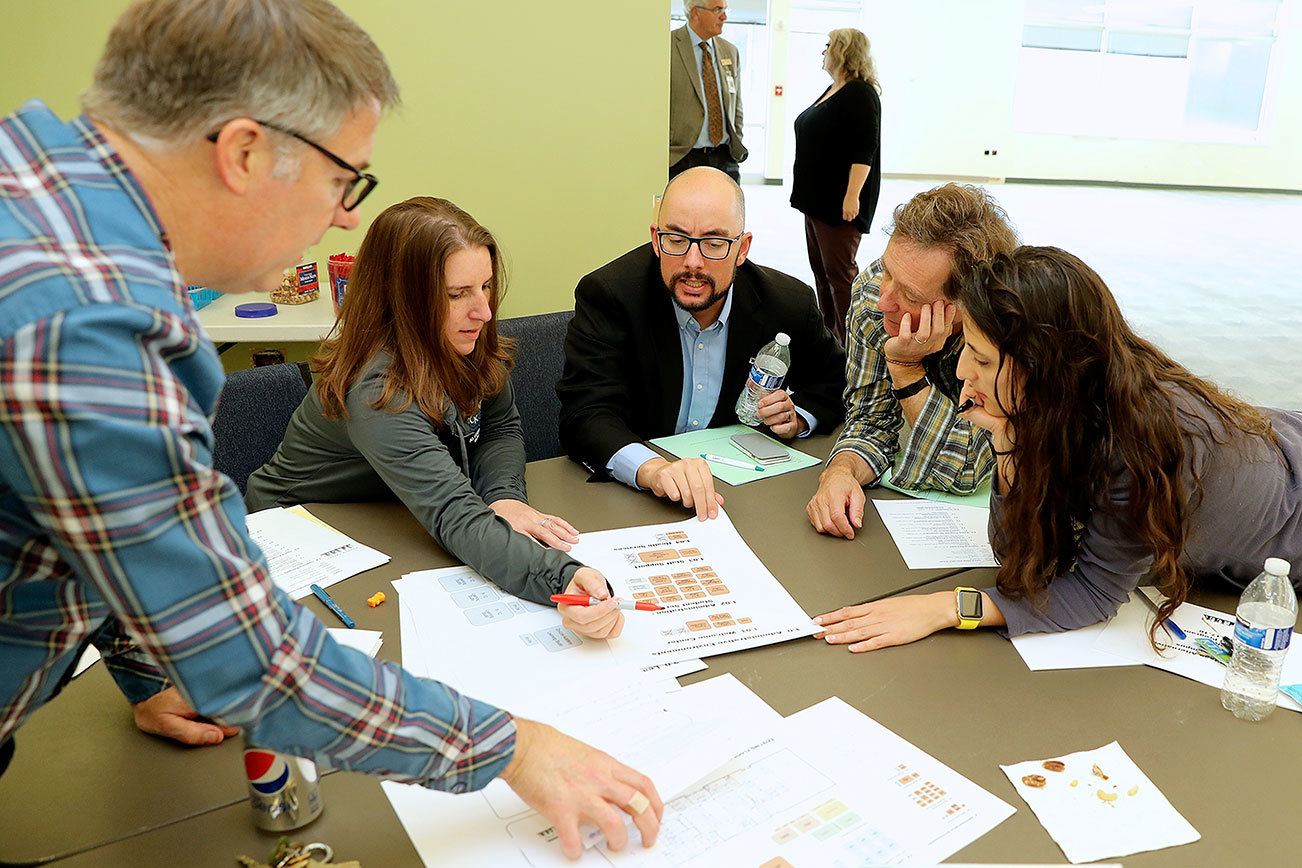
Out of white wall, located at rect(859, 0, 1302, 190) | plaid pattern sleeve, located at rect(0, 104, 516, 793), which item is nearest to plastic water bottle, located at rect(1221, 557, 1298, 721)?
plaid pattern sleeve, located at rect(0, 104, 516, 793)

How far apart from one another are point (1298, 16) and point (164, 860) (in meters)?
15.1

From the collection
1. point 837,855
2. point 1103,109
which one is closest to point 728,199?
point 837,855

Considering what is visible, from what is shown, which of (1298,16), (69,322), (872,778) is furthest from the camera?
(1298,16)

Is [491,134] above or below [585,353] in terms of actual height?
above

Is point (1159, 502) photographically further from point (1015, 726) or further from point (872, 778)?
point (872, 778)

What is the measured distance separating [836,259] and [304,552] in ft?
14.4

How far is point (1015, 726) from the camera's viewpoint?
4.09 feet

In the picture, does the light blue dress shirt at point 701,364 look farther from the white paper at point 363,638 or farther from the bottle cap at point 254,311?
the bottle cap at point 254,311

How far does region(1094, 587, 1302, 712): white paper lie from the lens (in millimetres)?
1357

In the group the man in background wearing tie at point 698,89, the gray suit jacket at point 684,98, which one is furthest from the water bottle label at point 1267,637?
the gray suit jacket at point 684,98

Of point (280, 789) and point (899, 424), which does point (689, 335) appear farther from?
point (280, 789)

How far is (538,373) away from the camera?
2564mm

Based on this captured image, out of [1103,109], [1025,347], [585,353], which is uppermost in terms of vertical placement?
[1103,109]

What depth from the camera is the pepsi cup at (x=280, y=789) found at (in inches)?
40.1
